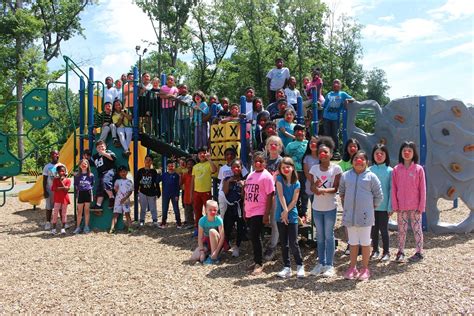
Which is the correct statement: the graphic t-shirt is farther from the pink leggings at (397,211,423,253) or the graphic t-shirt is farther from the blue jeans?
the pink leggings at (397,211,423,253)

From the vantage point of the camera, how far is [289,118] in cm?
680

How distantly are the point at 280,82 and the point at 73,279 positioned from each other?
6000 mm

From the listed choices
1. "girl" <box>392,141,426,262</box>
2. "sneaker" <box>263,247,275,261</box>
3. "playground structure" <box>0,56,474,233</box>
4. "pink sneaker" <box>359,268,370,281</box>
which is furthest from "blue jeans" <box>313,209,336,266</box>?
"playground structure" <box>0,56,474,233</box>

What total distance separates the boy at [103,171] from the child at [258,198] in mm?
4207

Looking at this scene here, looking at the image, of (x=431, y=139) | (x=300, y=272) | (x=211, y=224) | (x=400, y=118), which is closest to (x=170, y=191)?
(x=211, y=224)

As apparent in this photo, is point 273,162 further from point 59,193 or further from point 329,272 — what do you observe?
point 59,193

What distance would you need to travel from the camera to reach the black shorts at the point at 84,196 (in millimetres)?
8680

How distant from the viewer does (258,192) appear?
5.63 meters

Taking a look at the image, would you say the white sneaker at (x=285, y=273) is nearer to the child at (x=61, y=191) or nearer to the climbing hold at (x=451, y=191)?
the climbing hold at (x=451, y=191)

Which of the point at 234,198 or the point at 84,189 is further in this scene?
the point at 84,189

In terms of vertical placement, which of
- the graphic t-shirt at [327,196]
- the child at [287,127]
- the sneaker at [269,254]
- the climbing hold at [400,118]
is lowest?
the sneaker at [269,254]

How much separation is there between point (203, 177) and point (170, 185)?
1541 millimetres

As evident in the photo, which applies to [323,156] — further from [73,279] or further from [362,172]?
[73,279]

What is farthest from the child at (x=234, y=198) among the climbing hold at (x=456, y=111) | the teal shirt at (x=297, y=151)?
the climbing hold at (x=456, y=111)
